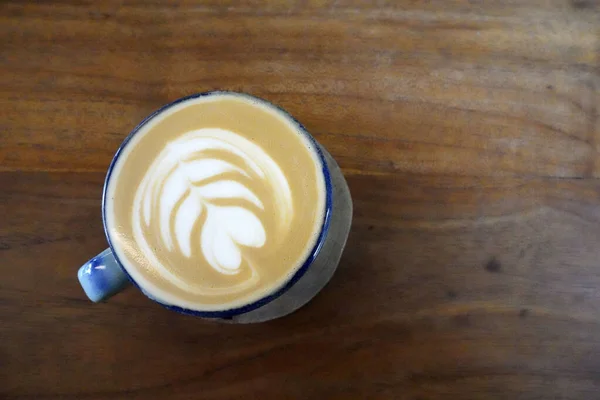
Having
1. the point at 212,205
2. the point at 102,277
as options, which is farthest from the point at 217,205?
the point at 102,277

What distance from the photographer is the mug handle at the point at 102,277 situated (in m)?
0.52

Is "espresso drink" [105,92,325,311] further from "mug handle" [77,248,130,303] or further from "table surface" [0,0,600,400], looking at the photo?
"table surface" [0,0,600,400]

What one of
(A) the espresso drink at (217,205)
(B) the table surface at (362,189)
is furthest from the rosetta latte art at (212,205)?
(B) the table surface at (362,189)

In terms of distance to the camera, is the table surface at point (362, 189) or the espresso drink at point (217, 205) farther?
the table surface at point (362, 189)

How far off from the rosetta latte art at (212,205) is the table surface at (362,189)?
141mm

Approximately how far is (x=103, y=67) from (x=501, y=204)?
1.83 ft

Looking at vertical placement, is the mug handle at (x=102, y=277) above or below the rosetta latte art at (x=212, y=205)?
below

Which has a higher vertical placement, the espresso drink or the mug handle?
the espresso drink

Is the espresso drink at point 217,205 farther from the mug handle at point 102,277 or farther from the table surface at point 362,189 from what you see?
the table surface at point 362,189

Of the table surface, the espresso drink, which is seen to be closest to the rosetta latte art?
the espresso drink

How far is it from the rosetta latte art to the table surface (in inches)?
5.5

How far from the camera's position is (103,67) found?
0.69 metres

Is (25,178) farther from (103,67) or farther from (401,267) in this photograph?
(401,267)

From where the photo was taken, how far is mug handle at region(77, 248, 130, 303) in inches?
20.7
